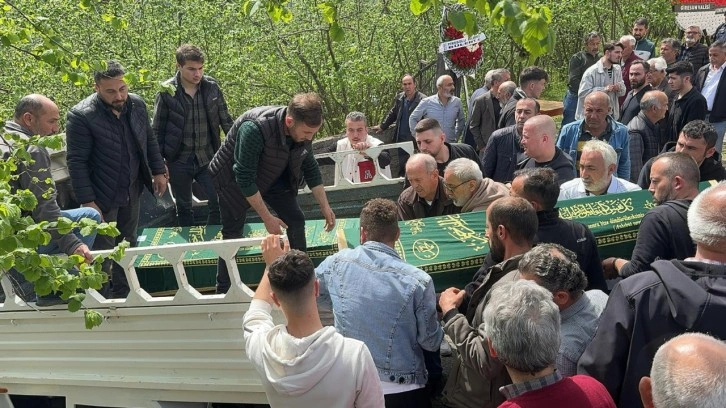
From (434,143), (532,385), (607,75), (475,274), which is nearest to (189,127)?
(434,143)

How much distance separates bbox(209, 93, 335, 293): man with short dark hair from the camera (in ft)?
17.0

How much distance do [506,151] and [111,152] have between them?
132 inches

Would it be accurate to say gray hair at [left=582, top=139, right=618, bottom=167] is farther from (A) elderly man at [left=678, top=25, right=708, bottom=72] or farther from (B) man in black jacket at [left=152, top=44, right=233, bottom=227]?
(A) elderly man at [left=678, top=25, right=708, bottom=72]

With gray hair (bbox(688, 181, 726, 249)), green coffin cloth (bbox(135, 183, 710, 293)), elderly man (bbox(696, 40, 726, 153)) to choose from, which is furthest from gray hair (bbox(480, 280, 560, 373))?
elderly man (bbox(696, 40, 726, 153))

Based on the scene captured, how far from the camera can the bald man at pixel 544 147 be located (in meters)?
5.74

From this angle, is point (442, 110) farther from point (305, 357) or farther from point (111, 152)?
point (305, 357)

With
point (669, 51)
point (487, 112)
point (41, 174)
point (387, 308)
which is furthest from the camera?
point (669, 51)

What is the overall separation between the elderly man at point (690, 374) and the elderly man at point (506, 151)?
4.39m

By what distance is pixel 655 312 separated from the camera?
284cm

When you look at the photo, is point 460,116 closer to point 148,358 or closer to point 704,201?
point 148,358

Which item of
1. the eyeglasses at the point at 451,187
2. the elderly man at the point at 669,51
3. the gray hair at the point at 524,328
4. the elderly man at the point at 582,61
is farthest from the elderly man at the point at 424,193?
the elderly man at the point at 669,51

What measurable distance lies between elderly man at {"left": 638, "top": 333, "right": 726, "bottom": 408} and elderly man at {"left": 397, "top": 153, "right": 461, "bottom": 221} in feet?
10.4

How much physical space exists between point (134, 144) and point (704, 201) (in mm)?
4510

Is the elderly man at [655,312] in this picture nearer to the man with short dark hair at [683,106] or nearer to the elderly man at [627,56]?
the man with short dark hair at [683,106]
